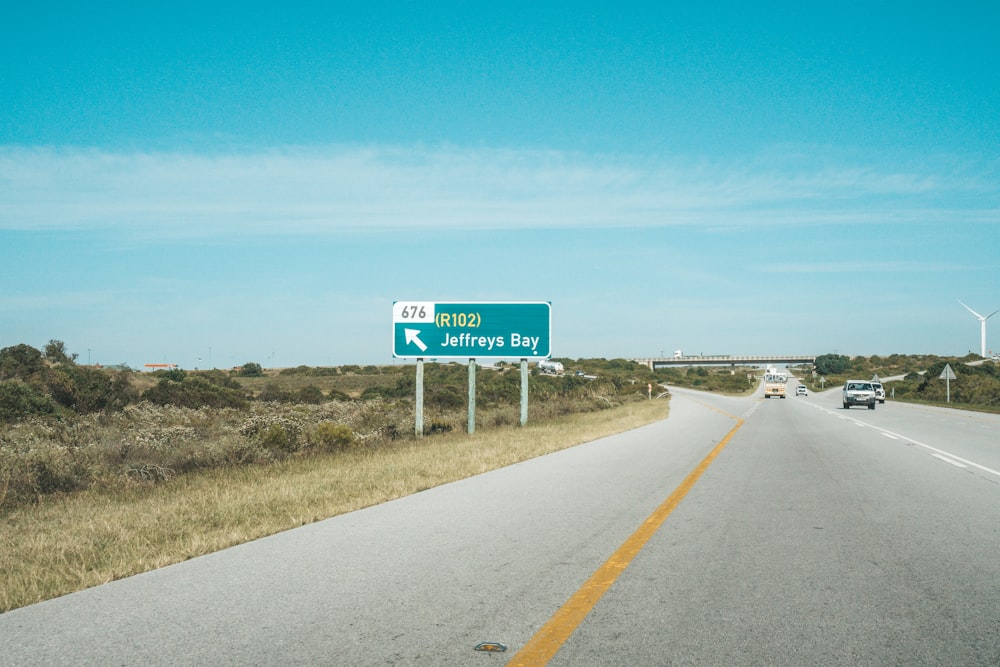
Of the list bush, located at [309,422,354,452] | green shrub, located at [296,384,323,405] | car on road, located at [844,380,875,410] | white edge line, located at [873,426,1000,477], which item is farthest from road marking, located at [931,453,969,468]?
car on road, located at [844,380,875,410]

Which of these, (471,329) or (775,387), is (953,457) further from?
(775,387)

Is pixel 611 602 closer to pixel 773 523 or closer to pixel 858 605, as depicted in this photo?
pixel 858 605

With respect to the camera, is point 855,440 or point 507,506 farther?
point 855,440

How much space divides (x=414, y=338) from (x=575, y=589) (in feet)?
67.2

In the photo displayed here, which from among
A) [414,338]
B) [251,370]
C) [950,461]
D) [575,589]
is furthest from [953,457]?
[251,370]

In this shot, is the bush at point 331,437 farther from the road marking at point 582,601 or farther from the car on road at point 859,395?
the car on road at point 859,395

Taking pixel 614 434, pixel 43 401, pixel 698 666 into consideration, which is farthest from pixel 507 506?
pixel 43 401

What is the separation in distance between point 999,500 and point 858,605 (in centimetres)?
666

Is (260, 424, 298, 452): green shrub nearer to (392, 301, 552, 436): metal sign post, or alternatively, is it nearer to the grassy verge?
the grassy verge

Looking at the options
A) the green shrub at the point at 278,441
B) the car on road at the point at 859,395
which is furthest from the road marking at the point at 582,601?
the car on road at the point at 859,395

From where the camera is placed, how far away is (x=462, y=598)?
6.14 metres

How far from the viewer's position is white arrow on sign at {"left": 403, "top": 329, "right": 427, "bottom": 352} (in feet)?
87.0

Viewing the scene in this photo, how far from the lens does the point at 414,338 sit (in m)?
→ 26.6

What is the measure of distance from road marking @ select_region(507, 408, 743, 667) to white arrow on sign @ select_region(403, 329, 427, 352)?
1676 centimetres
